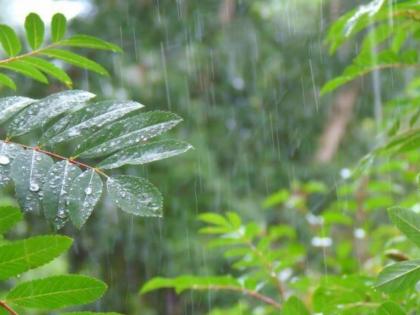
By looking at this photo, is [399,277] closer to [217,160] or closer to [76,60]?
[76,60]

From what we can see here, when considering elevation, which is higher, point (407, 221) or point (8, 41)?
point (8, 41)

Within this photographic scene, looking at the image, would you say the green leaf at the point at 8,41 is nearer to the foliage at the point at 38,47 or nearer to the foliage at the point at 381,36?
the foliage at the point at 38,47

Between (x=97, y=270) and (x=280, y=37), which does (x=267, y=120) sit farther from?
(x=97, y=270)

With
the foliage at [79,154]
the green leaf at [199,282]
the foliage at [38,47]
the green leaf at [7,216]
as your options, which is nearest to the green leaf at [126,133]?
the foliage at [79,154]

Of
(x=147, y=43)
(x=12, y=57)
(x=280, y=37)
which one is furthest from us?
(x=280, y=37)

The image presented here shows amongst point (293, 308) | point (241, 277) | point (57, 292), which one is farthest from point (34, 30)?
point (241, 277)

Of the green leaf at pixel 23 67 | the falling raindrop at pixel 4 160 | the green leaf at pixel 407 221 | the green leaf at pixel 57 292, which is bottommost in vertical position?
the green leaf at pixel 57 292

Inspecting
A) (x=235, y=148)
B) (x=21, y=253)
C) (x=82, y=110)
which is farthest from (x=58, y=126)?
(x=235, y=148)
